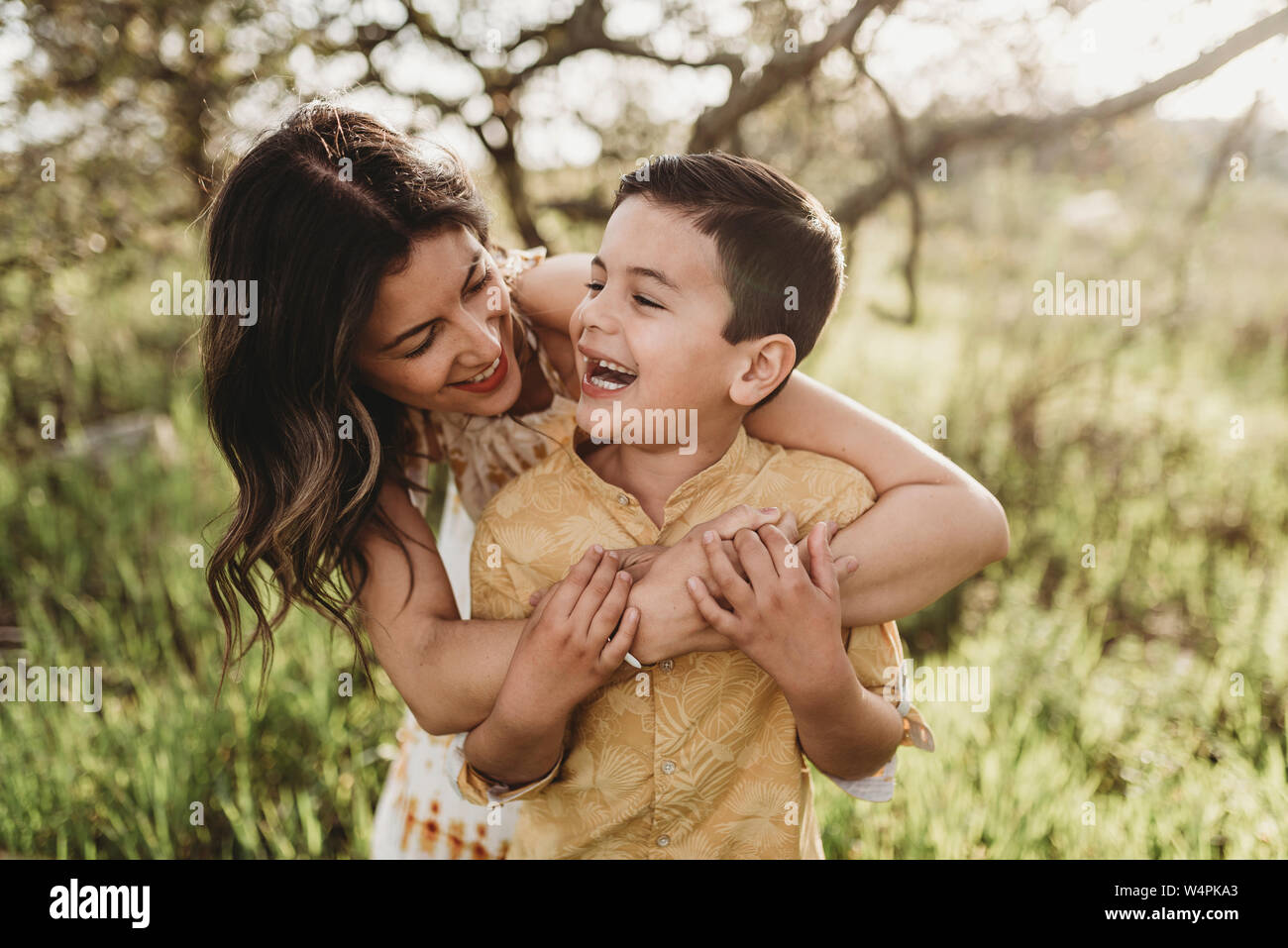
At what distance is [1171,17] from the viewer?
128 inches

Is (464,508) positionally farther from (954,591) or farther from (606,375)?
(954,591)

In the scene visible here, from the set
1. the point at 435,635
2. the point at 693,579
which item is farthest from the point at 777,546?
the point at 435,635

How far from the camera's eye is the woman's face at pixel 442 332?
1.66 metres

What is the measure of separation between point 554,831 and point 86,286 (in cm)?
502

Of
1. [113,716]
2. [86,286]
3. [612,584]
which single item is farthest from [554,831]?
[86,286]

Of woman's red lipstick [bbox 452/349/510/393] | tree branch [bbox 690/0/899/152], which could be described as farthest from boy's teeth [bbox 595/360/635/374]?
tree branch [bbox 690/0/899/152]

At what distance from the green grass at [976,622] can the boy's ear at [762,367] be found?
1.28m

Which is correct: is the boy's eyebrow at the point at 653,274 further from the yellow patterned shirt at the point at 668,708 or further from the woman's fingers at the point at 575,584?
the woman's fingers at the point at 575,584

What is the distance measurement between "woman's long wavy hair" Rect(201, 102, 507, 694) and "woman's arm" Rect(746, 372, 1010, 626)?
79 centimetres

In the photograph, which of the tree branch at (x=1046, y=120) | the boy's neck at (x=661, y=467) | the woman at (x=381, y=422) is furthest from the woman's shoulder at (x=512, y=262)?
the tree branch at (x=1046, y=120)

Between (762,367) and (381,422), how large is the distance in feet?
2.73

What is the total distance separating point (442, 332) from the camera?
5.56 feet

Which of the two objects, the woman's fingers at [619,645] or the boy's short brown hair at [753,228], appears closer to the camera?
the woman's fingers at [619,645]

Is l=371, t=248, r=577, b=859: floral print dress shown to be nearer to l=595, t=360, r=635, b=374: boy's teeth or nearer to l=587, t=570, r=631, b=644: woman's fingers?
l=595, t=360, r=635, b=374: boy's teeth
